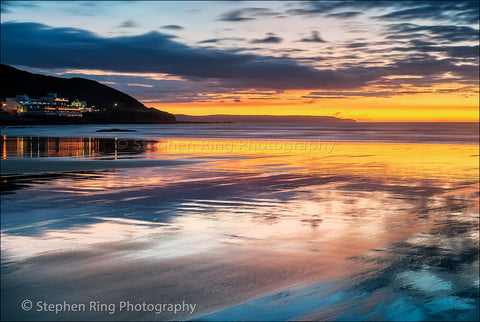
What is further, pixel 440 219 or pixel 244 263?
pixel 440 219

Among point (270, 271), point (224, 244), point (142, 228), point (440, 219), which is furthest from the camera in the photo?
point (440, 219)

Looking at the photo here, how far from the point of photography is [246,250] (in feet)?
25.5

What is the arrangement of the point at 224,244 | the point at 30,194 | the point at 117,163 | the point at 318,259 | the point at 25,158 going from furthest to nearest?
the point at 25,158, the point at 117,163, the point at 30,194, the point at 224,244, the point at 318,259

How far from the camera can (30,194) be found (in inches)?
530

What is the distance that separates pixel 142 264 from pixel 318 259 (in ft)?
9.29

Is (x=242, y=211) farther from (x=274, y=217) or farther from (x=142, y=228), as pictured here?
(x=142, y=228)

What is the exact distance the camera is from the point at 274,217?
1042 centimetres

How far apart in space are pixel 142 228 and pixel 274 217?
3.08m

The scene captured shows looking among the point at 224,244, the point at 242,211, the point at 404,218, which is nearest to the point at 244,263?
the point at 224,244

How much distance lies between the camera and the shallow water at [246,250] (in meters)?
5.63

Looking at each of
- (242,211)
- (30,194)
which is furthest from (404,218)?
(30,194)

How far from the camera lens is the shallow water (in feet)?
18.5

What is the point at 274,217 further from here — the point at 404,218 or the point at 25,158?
the point at 25,158

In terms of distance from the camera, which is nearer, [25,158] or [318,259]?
[318,259]
